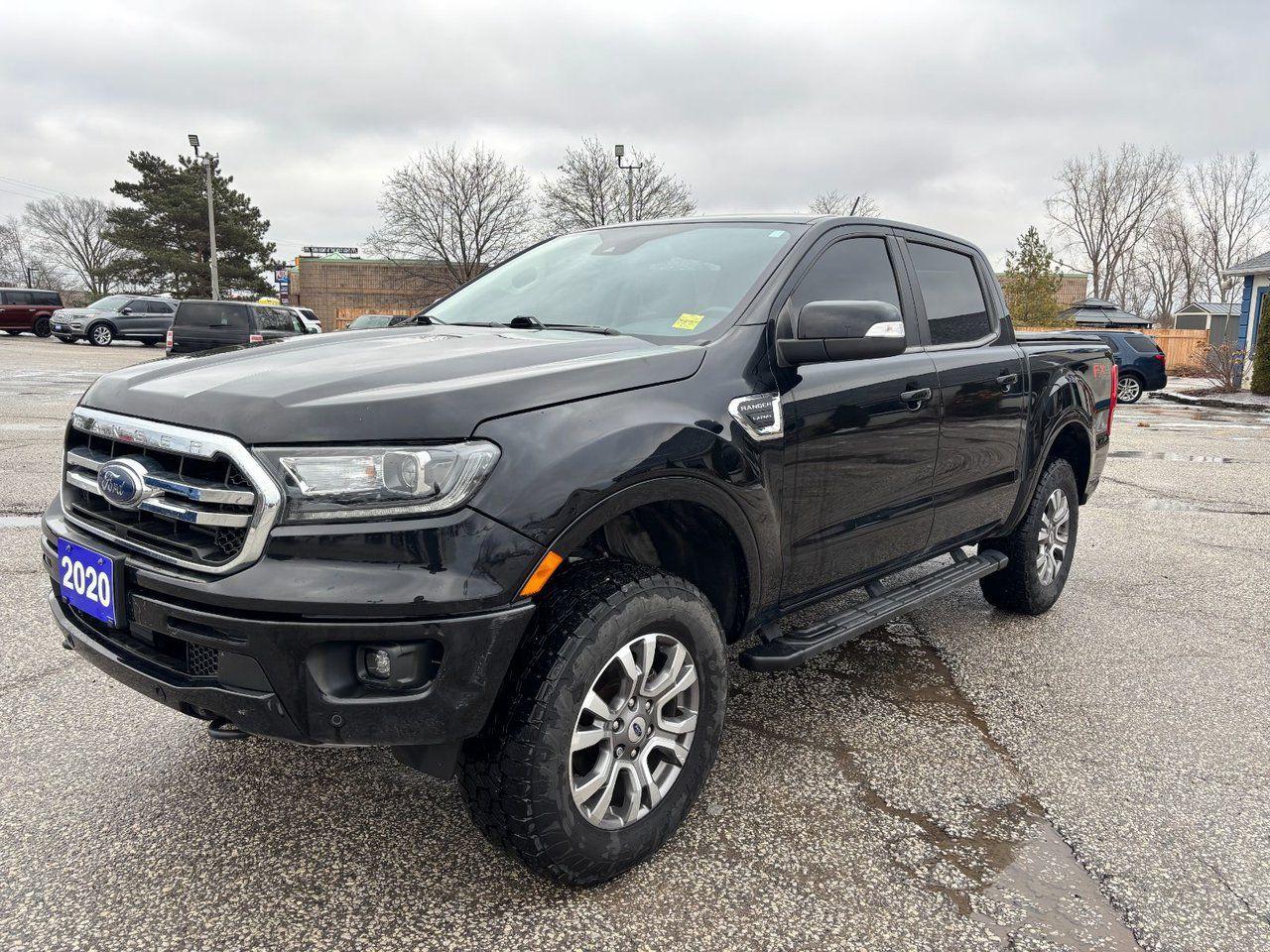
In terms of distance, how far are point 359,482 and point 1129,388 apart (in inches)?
844

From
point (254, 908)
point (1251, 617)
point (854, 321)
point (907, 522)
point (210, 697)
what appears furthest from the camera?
point (1251, 617)

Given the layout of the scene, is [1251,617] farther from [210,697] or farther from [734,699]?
[210,697]

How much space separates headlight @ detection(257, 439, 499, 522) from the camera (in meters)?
1.97

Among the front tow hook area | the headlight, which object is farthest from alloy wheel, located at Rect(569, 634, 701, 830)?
the front tow hook area

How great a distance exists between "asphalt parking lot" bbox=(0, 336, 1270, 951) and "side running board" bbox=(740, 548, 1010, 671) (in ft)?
1.39

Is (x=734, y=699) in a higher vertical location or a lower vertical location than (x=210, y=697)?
lower

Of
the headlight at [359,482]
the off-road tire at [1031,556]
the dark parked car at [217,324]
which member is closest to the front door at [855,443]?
the off-road tire at [1031,556]

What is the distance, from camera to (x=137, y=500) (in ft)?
7.10

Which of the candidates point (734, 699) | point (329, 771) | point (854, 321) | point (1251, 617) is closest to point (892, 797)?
point (734, 699)

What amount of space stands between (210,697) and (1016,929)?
1.97m

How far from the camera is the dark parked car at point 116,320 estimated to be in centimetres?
2952

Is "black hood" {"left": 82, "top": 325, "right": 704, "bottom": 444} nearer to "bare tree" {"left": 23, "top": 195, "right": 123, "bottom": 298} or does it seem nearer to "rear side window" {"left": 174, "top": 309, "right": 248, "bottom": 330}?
"rear side window" {"left": 174, "top": 309, "right": 248, "bottom": 330}

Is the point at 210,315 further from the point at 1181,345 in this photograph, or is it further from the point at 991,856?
the point at 1181,345

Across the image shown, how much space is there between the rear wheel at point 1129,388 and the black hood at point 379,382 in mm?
20164
